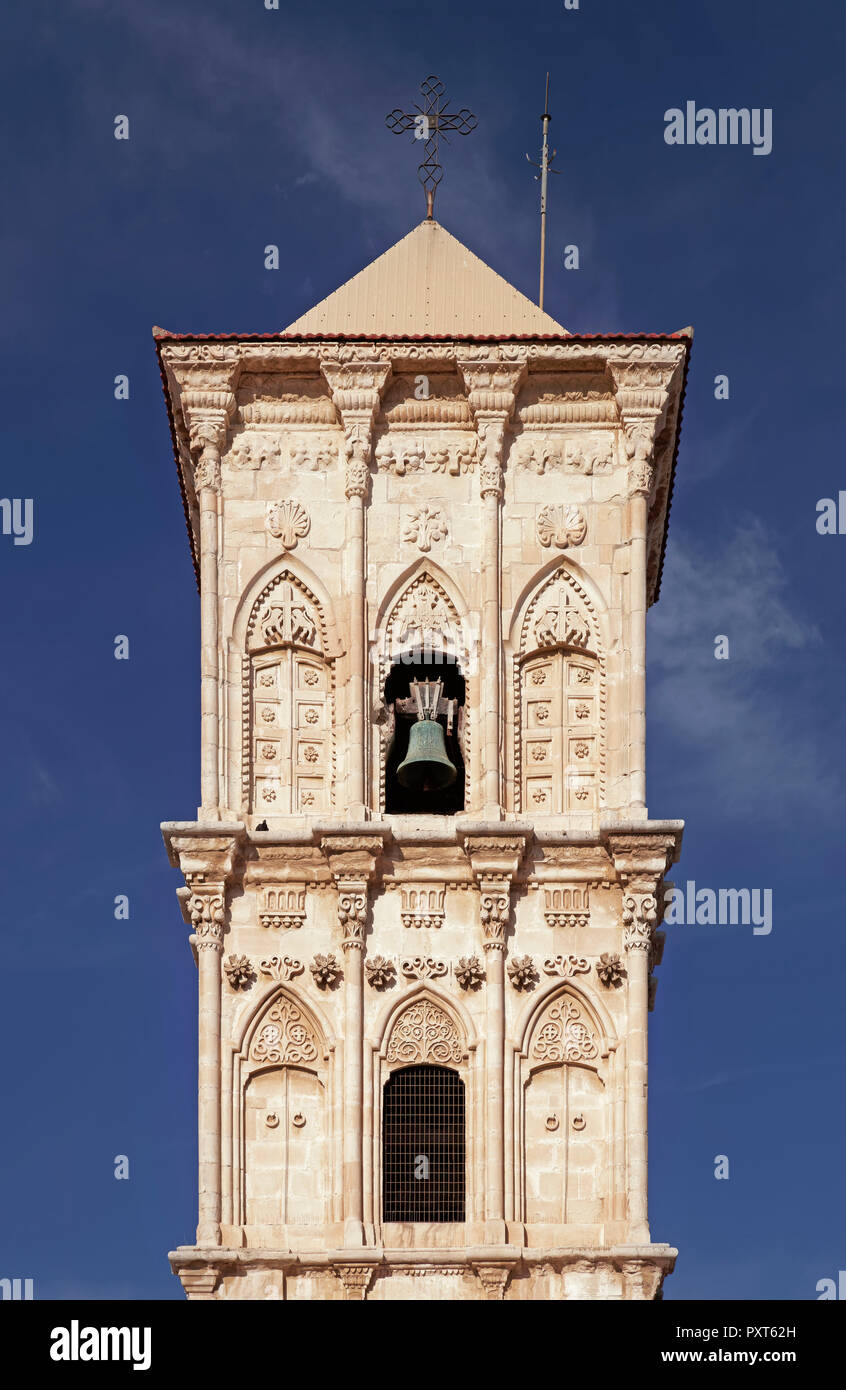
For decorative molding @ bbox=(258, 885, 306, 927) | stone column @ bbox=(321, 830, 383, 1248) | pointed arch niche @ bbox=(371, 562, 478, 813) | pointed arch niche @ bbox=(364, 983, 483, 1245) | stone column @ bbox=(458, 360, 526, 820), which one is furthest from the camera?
pointed arch niche @ bbox=(371, 562, 478, 813)

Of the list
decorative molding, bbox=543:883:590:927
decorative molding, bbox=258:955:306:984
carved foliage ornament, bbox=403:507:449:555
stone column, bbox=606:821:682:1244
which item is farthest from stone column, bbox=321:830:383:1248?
carved foliage ornament, bbox=403:507:449:555

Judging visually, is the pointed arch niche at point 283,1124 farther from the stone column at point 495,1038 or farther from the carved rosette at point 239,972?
the stone column at point 495,1038

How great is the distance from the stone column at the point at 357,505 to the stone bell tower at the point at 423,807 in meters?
0.04

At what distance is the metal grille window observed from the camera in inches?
1795

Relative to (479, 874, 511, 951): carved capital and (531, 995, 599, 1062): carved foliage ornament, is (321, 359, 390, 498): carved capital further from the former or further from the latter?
(531, 995, 599, 1062): carved foliage ornament

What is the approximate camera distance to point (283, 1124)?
46.0 m

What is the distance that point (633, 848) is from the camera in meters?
46.5

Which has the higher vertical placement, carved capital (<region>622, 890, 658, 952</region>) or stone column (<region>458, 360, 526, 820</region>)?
stone column (<region>458, 360, 526, 820</region>)

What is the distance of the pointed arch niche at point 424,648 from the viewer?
47.9 metres

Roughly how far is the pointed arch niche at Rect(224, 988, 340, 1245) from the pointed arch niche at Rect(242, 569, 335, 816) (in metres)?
2.64
